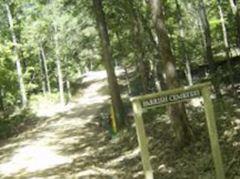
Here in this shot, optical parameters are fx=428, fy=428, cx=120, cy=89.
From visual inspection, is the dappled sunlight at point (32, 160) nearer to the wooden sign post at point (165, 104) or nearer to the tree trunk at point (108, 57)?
the tree trunk at point (108, 57)

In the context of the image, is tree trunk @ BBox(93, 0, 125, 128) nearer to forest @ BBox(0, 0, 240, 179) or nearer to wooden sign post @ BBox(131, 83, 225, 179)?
forest @ BBox(0, 0, 240, 179)

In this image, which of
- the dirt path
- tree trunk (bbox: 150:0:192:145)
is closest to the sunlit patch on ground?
the dirt path

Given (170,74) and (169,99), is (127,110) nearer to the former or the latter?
(170,74)

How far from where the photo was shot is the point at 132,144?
13336mm

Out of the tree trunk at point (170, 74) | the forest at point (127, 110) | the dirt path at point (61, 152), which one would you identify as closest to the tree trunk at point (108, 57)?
the forest at point (127, 110)

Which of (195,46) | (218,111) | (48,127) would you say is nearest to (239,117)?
(218,111)

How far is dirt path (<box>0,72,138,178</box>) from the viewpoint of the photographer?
11.8 m

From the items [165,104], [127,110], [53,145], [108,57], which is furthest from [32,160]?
[165,104]

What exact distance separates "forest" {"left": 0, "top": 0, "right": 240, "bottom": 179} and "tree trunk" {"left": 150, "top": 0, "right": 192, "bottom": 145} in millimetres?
23

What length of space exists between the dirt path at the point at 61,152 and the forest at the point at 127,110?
4cm

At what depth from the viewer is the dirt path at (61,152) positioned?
11.8 m

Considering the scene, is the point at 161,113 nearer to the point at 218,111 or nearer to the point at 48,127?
the point at 218,111

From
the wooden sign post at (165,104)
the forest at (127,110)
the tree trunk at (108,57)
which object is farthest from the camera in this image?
the tree trunk at (108,57)

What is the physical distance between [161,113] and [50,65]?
29989 mm
